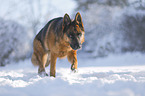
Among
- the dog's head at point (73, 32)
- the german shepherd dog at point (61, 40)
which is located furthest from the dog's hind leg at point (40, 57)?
the dog's head at point (73, 32)

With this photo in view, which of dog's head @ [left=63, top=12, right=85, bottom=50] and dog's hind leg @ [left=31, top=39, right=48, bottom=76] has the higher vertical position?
dog's head @ [left=63, top=12, right=85, bottom=50]

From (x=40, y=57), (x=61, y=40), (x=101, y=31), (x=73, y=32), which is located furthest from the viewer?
A: (x=101, y=31)

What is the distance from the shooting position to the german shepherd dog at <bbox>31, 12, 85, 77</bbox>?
389 centimetres

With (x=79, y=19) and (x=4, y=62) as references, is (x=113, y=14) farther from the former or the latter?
(x=79, y=19)

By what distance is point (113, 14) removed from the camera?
49.7ft

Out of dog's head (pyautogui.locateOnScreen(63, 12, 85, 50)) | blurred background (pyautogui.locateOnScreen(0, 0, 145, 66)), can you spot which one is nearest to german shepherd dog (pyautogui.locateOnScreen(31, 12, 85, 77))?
dog's head (pyautogui.locateOnScreen(63, 12, 85, 50))

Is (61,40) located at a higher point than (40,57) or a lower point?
higher

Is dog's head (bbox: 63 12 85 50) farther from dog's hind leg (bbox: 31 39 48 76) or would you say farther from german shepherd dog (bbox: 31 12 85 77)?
dog's hind leg (bbox: 31 39 48 76)

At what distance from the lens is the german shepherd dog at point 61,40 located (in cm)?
389

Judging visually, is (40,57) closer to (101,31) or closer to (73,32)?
(73,32)

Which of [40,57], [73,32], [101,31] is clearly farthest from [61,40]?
[101,31]

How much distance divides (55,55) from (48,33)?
637 millimetres

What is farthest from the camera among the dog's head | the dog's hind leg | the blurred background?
the blurred background

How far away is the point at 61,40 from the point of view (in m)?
4.07
